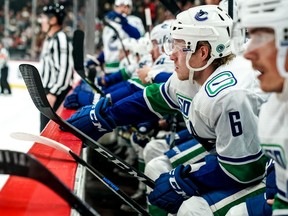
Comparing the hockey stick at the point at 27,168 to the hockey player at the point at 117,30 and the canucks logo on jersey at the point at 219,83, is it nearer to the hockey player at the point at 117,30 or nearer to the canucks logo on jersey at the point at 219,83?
the canucks logo on jersey at the point at 219,83

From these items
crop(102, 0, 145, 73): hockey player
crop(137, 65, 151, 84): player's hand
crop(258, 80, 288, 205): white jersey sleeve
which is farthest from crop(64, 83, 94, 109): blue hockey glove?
crop(102, 0, 145, 73): hockey player

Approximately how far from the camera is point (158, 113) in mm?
2662

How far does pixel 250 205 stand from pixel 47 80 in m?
3.26

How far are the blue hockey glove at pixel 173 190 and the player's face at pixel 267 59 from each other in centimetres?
79

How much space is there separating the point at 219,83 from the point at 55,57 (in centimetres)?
300

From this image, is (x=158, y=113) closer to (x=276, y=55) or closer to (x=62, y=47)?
(x=276, y=55)

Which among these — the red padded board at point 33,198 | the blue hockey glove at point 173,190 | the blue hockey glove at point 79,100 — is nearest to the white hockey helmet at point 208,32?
the blue hockey glove at point 173,190

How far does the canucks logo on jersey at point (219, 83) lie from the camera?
193 centimetres

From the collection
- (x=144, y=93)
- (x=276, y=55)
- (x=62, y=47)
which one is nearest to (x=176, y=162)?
(x=144, y=93)

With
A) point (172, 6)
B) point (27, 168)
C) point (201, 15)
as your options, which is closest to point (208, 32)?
point (201, 15)

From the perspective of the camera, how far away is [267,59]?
1297 mm

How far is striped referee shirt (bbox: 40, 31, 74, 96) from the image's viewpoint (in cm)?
475

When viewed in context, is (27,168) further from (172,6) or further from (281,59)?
(172,6)

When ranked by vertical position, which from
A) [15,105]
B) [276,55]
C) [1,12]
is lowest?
[15,105]
